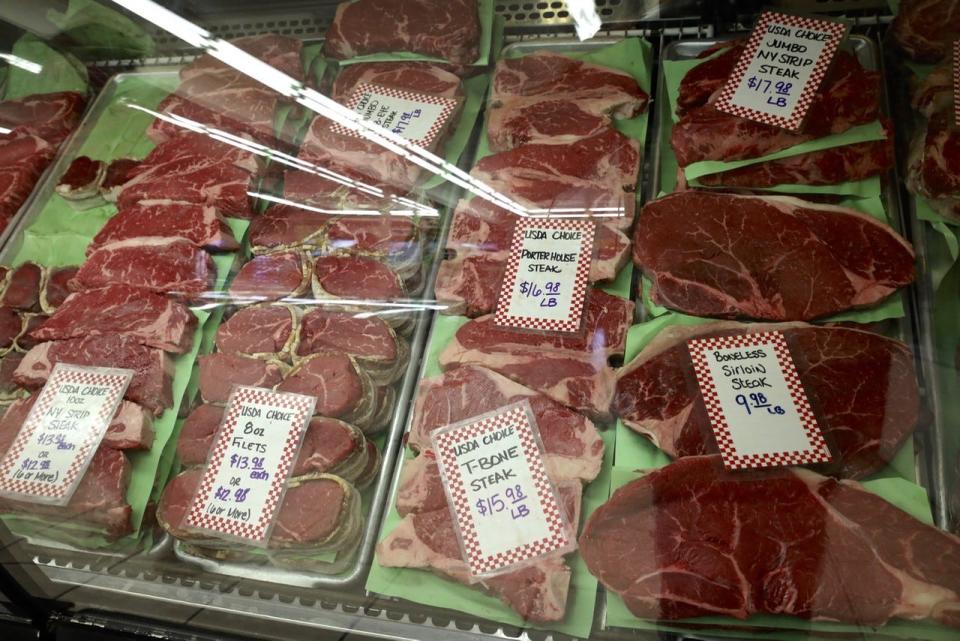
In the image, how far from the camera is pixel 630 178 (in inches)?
114

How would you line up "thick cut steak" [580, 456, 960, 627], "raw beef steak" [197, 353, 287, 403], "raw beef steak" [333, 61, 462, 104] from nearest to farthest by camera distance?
"thick cut steak" [580, 456, 960, 627], "raw beef steak" [197, 353, 287, 403], "raw beef steak" [333, 61, 462, 104]

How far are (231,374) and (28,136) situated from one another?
189cm

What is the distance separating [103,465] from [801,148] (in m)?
2.64

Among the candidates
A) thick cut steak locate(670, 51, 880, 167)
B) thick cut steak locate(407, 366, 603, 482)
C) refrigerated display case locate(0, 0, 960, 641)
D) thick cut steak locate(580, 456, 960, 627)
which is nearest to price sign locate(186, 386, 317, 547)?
refrigerated display case locate(0, 0, 960, 641)

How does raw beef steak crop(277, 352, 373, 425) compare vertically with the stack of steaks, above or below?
below

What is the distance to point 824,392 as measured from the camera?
7.32 ft

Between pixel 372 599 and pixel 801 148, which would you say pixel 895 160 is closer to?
pixel 801 148

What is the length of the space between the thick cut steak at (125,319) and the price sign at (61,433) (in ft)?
0.57

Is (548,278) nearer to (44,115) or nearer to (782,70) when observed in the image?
(782,70)

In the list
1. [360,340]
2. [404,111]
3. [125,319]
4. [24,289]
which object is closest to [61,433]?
[125,319]

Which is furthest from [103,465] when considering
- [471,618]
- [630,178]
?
[630,178]

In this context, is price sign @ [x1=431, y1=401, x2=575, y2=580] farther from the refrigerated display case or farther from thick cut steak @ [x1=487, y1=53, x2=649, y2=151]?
thick cut steak @ [x1=487, y1=53, x2=649, y2=151]

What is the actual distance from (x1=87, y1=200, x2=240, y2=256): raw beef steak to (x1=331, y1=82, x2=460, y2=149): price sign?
2.06 ft

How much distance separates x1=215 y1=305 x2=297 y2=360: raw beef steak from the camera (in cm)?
268
